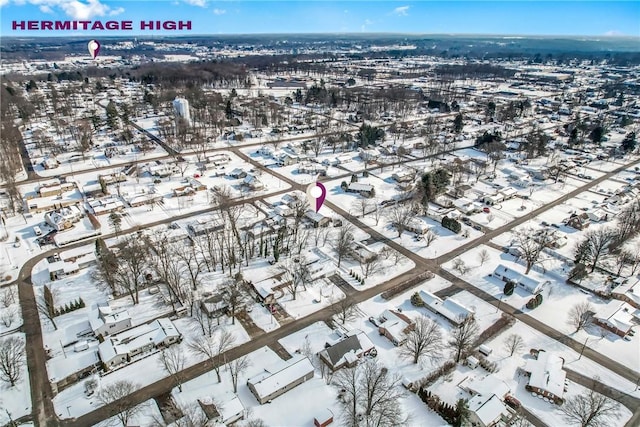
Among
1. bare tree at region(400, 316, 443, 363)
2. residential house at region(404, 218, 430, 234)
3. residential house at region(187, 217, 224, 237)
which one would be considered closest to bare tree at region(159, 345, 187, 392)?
bare tree at region(400, 316, 443, 363)

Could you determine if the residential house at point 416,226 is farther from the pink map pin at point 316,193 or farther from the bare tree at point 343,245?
the pink map pin at point 316,193

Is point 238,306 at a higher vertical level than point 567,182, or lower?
lower

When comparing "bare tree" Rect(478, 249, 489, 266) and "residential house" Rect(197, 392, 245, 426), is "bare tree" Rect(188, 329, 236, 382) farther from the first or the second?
"bare tree" Rect(478, 249, 489, 266)

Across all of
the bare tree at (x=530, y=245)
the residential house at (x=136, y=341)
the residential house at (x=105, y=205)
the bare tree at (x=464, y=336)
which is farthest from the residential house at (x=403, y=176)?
the residential house at (x=136, y=341)

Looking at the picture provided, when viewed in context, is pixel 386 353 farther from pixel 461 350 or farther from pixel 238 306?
pixel 238 306

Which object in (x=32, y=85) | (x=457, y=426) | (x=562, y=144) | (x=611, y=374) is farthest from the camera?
(x=32, y=85)

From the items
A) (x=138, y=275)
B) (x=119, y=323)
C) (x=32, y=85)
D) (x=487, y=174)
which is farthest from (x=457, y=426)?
(x=32, y=85)
